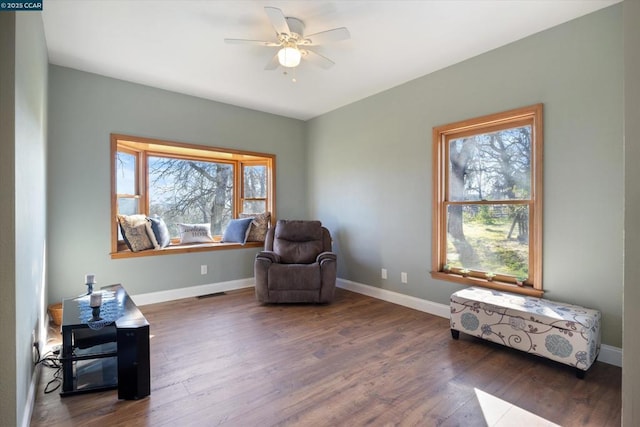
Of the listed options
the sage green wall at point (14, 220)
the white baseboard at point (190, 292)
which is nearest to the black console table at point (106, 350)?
the sage green wall at point (14, 220)

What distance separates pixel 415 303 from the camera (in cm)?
353

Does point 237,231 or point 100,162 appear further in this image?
point 237,231

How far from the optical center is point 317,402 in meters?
1.86

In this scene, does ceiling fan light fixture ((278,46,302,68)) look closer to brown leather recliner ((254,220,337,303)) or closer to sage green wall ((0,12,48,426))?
sage green wall ((0,12,48,426))

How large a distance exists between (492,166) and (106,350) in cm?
355

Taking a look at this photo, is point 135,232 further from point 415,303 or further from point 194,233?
point 415,303

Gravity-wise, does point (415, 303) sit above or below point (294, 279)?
below

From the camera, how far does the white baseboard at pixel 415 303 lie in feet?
7.39

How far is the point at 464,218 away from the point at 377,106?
1.80 metres

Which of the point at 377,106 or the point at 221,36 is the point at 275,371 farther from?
the point at 377,106

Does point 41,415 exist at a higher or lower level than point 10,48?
lower

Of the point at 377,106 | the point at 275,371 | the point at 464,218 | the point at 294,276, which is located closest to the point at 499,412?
the point at 275,371

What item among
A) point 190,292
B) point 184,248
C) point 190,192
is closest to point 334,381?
point 190,292

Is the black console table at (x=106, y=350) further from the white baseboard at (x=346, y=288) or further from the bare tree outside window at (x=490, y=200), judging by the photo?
the bare tree outside window at (x=490, y=200)
